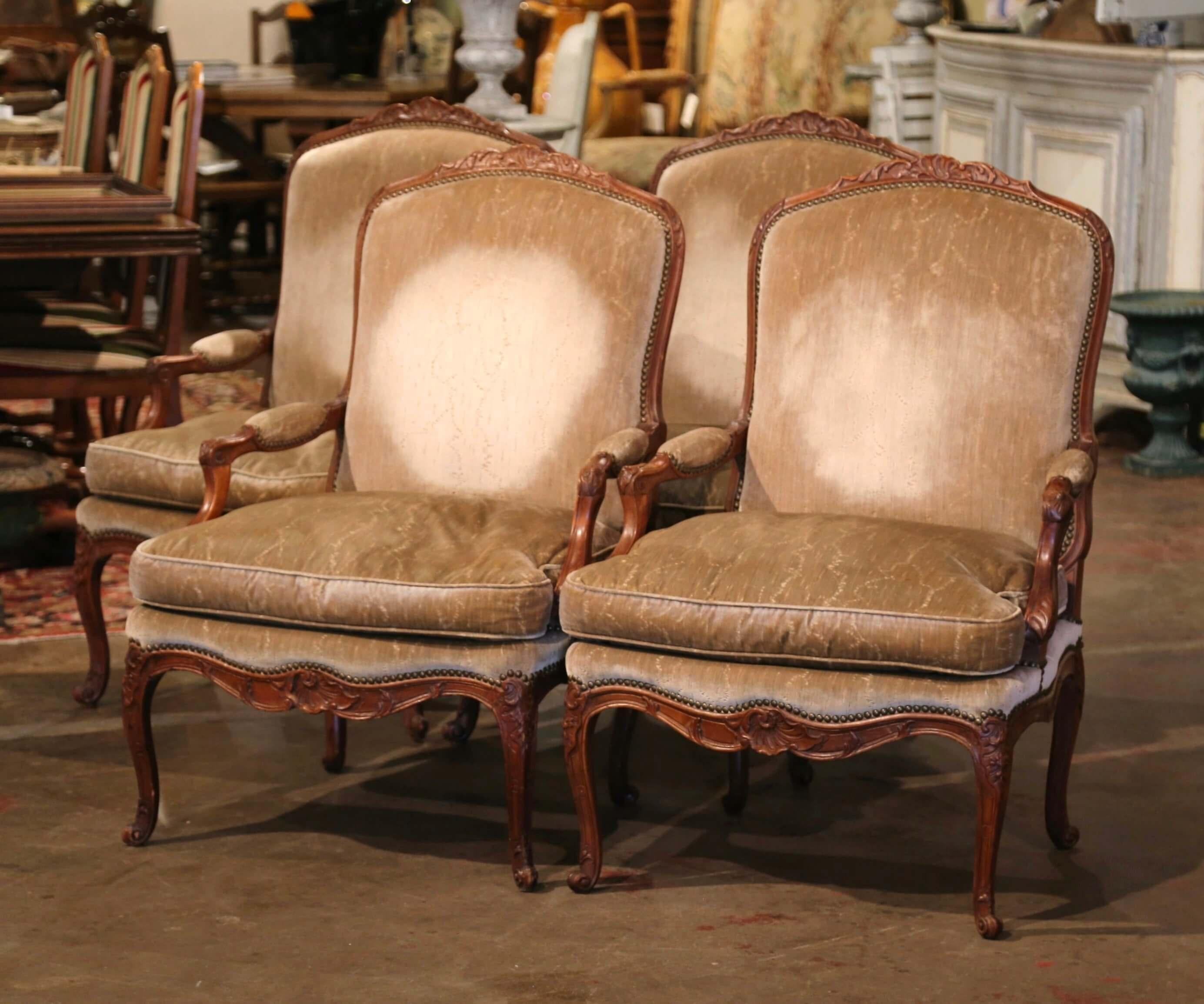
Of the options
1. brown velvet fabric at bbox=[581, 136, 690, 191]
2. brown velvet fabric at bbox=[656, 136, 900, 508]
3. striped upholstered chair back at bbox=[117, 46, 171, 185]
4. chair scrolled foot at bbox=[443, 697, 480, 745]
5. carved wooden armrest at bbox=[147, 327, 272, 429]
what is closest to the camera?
chair scrolled foot at bbox=[443, 697, 480, 745]

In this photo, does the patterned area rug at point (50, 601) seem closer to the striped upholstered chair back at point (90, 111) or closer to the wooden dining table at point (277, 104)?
the striped upholstered chair back at point (90, 111)

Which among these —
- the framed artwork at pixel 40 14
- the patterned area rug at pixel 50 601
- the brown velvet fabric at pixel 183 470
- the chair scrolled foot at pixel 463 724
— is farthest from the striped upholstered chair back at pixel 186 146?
the framed artwork at pixel 40 14

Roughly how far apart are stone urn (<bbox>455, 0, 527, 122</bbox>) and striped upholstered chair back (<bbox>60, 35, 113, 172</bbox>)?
1046 millimetres

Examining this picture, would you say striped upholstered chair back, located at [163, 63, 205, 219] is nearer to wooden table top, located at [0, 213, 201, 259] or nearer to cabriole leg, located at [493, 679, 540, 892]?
wooden table top, located at [0, 213, 201, 259]

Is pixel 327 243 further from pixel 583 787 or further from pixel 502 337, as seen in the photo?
pixel 583 787

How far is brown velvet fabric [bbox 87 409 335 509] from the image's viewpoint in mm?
3426

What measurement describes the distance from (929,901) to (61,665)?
1925 mm

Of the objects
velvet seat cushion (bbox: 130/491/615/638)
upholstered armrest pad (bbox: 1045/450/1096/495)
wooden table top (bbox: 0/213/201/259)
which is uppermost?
wooden table top (bbox: 0/213/201/259)

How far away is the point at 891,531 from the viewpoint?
107 inches

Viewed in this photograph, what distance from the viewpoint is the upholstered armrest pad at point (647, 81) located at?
7395mm

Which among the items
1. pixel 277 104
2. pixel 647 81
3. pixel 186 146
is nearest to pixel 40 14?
pixel 277 104

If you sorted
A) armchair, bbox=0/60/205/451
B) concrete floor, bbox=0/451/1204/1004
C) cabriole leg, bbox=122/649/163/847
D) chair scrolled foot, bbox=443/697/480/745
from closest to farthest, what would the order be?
concrete floor, bbox=0/451/1204/1004
cabriole leg, bbox=122/649/163/847
chair scrolled foot, bbox=443/697/480/745
armchair, bbox=0/60/205/451

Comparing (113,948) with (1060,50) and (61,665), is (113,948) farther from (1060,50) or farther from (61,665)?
(1060,50)

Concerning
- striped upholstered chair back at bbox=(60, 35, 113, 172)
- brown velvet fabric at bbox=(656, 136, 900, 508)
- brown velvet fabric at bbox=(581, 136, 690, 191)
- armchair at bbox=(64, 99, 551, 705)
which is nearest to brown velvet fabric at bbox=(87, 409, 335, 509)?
armchair at bbox=(64, 99, 551, 705)
